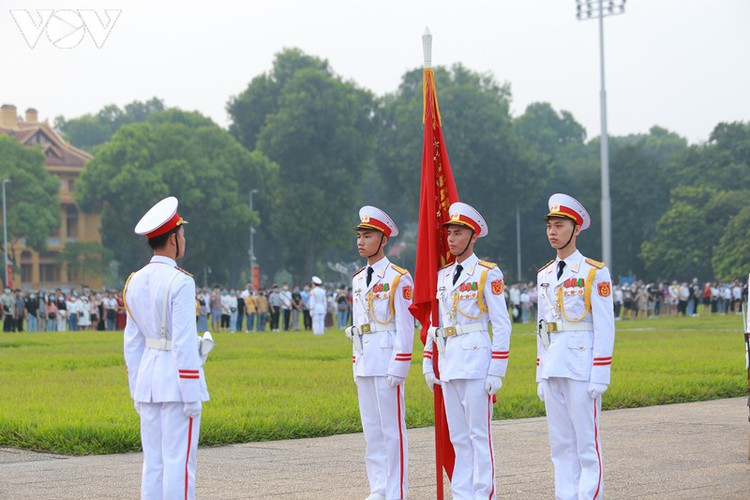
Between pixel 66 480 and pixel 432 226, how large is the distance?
3.80 metres

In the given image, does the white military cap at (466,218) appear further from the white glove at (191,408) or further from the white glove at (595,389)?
the white glove at (191,408)

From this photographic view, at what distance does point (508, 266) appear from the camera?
91438 mm

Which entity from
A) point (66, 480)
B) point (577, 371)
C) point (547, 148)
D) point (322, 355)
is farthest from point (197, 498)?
point (547, 148)

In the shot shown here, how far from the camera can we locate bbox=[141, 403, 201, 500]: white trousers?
7109 millimetres

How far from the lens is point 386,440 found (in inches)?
348

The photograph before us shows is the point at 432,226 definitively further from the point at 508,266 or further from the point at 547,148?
the point at 547,148

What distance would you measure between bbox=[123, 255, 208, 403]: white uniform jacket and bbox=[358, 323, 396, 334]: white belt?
6.58 feet

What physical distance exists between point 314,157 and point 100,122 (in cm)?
5276

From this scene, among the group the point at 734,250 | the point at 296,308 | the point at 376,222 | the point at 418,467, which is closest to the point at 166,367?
the point at 376,222

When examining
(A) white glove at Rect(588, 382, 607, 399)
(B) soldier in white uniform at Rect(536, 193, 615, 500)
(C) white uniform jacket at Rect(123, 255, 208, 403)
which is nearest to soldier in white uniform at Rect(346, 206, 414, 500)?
(B) soldier in white uniform at Rect(536, 193, 615, 500)

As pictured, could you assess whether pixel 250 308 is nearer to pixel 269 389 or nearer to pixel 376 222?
pixel 269 389

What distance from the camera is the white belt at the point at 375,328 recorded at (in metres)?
8.99

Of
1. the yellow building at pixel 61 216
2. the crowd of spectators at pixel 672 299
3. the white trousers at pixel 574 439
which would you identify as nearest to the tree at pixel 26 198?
the yellow building at pixel 61 216

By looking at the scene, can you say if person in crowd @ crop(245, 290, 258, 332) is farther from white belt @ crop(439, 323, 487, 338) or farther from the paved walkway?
white belt @ crop(439, 323, 487, 338)
